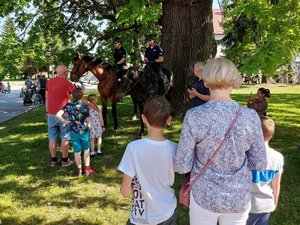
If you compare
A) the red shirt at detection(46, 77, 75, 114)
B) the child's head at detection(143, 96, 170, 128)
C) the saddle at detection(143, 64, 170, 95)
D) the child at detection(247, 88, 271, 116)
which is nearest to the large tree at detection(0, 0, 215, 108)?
the saddle at detection(143, 64, 170, 95)

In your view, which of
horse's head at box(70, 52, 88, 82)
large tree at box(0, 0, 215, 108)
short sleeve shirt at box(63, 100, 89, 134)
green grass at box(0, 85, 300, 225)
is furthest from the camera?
horse's head at box(70, 52, 88, 82)

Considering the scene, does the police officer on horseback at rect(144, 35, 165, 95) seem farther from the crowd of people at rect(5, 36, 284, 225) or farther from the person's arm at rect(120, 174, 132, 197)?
the person's arm at rect(120, 174, 132, 197)

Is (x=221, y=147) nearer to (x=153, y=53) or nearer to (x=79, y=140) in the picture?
(x=79, y=140)

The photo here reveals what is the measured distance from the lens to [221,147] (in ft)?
8.34

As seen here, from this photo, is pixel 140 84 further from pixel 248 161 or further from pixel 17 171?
pixel 248 161

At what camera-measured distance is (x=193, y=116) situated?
2.55 meters

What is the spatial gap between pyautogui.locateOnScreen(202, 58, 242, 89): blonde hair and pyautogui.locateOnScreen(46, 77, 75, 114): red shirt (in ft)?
16.2

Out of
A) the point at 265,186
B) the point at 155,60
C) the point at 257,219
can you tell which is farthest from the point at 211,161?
the point at 155,60

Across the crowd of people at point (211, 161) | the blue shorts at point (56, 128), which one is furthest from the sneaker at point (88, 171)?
the crowd of people at point (211, 161)

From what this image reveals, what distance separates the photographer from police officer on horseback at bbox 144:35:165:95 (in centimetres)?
1001

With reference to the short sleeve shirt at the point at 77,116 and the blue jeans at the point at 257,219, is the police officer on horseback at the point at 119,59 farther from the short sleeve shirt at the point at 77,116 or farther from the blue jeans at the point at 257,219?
the blue jeans at the point at 257,219

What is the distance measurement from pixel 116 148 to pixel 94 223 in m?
3.95

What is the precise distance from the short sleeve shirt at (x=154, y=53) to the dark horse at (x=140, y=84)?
294 mm

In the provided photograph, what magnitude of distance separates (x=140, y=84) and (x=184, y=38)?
96.0 inches
